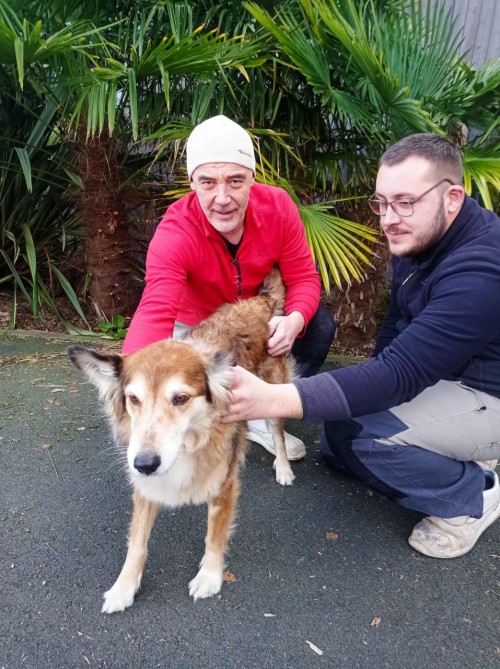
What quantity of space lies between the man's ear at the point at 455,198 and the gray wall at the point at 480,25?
12.8 feet

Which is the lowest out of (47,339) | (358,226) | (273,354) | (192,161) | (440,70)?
(47,339)

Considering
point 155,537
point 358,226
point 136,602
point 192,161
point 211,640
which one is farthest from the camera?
point 358,226

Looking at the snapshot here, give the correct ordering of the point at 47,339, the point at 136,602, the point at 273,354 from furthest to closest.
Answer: the point at 47,339 → the point at 273,354 → the point at 136,602

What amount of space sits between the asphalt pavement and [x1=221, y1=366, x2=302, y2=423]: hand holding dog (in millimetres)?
883

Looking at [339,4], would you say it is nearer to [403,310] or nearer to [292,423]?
[403,310]

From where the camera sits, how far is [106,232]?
5.00 m

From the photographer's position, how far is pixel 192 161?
2732 mm

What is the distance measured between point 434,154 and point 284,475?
1976 millimetres

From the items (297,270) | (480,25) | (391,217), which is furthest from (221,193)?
(480,25)

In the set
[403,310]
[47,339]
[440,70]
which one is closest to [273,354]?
[403,310]

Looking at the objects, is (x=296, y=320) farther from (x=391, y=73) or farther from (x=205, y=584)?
(x=391, y=73)

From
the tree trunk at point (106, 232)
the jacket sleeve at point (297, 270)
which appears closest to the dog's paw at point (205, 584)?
the jacket sleeve at point (297, 270)

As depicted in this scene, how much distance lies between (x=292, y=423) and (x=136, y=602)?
1.88 metres

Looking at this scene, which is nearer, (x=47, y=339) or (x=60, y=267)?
(x=47, y=339)
